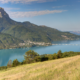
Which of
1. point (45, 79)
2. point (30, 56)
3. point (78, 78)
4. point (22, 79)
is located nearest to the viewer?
A: point (78, 78)

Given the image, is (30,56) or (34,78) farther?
(30,56)

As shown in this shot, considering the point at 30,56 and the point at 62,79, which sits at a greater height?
the point at 62,79

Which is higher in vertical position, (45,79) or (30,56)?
(45,79)

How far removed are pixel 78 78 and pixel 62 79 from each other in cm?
56

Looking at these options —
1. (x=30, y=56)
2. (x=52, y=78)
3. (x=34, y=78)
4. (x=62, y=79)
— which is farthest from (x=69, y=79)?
(x=30, y=56)

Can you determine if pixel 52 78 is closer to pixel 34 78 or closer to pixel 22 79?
pixel 34 78

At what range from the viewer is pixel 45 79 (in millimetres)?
3945

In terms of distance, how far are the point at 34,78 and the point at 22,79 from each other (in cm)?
52

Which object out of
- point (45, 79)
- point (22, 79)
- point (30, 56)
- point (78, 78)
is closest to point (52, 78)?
point (45, 79)

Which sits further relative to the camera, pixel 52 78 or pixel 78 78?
pixel 52 78

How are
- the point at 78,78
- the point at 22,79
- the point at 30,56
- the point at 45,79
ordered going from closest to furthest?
the point at 78,78 → the point at 45,79 → the point at 22,79 → the point at 30,56

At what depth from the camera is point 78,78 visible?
11.9 ft

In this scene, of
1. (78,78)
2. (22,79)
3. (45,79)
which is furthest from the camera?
(22,79)

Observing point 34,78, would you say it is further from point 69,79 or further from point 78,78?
point 78,78
